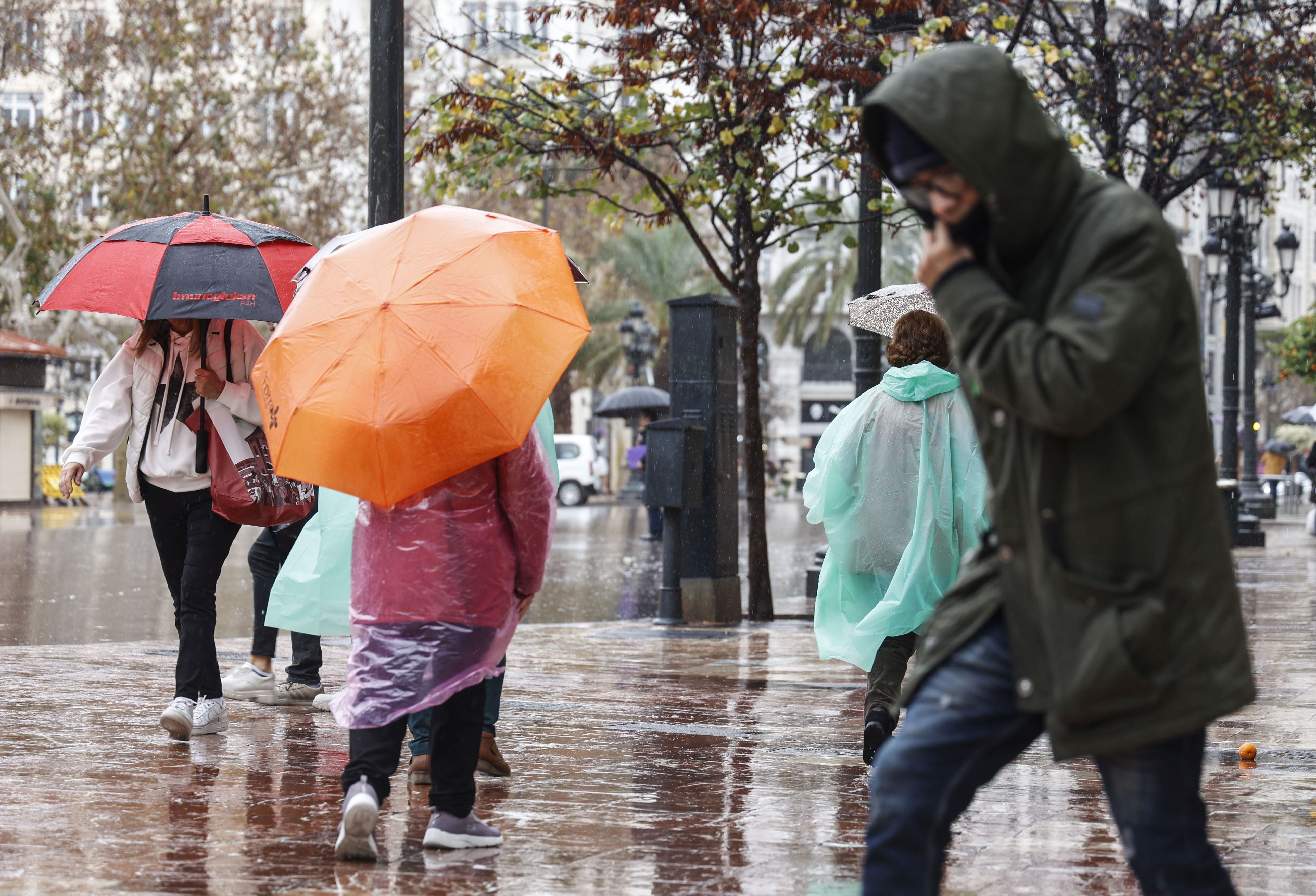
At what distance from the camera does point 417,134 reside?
1191 cm

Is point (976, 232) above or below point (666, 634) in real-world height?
above

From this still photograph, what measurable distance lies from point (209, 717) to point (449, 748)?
2.26 m

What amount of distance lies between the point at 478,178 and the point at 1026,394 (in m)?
9.93

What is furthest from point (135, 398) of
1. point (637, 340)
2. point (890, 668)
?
point (637, 340)

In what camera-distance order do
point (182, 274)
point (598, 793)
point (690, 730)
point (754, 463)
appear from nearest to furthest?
1. point (598, 793)
2. point (182, 274)
3. point (690, 730)
4. point (754, 463)

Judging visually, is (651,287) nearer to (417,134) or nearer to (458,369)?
(417,134)

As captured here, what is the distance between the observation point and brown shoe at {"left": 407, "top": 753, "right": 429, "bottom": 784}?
546 cm

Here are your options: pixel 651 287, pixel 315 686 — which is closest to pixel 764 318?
pixel 651 287

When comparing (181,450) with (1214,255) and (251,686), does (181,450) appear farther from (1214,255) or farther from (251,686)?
(1214,255)

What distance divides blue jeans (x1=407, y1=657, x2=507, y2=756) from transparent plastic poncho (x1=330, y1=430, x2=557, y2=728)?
64 centimetres

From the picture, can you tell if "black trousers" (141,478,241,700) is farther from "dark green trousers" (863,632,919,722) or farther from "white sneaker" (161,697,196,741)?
"dark green trousers" (863,632,919,722)

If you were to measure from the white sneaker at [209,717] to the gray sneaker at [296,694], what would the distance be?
92 centimetres

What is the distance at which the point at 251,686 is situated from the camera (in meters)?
7.52

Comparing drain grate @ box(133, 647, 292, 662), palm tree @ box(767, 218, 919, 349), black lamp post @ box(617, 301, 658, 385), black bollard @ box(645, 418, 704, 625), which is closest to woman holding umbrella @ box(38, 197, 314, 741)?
drain grate @ box(133, 647, 292, 662)
